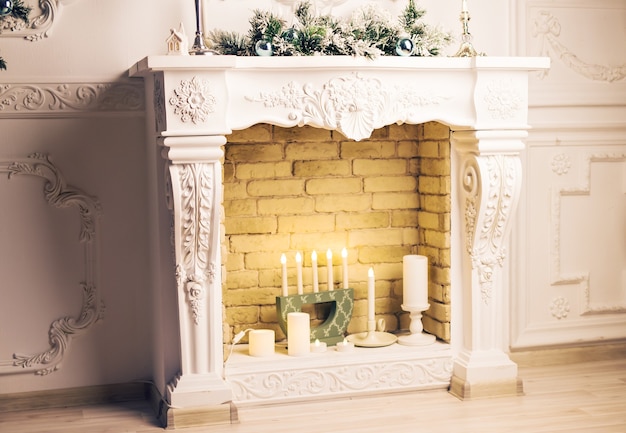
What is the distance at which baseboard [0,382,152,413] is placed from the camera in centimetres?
347

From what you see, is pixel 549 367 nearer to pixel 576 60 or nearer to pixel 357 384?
pixel 357 384

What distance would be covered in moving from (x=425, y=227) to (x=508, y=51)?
2.73 feet

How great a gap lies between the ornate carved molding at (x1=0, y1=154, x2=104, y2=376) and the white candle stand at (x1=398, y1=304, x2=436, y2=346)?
4.06 ft

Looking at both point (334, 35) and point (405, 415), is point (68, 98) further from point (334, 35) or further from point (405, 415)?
point (405, 415)

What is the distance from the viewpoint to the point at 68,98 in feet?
11.2

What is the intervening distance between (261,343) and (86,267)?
2.48 feet

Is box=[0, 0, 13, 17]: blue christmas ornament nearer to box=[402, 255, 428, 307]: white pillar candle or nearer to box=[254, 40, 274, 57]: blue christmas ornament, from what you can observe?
box=[254, 40, 274, 57]: blue christmas ornament

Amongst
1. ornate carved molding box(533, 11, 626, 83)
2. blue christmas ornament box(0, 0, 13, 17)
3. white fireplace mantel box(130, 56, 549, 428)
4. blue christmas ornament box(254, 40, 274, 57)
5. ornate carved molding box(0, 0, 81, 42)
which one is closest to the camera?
blue christmas ornament box(0, 0, 13, 17)

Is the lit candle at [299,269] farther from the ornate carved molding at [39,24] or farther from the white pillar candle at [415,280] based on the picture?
the ornate carved molding at [39,24]

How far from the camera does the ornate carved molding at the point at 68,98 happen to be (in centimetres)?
339

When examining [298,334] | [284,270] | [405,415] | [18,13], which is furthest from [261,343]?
[18,13]

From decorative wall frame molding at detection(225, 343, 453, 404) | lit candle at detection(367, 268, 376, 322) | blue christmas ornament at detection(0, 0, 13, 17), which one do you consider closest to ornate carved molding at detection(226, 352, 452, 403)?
decorative wall frame molding at detection(225, 343, 453, 404)

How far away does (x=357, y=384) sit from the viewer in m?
3.48

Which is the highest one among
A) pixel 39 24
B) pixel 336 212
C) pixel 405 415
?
pixel 39 24
